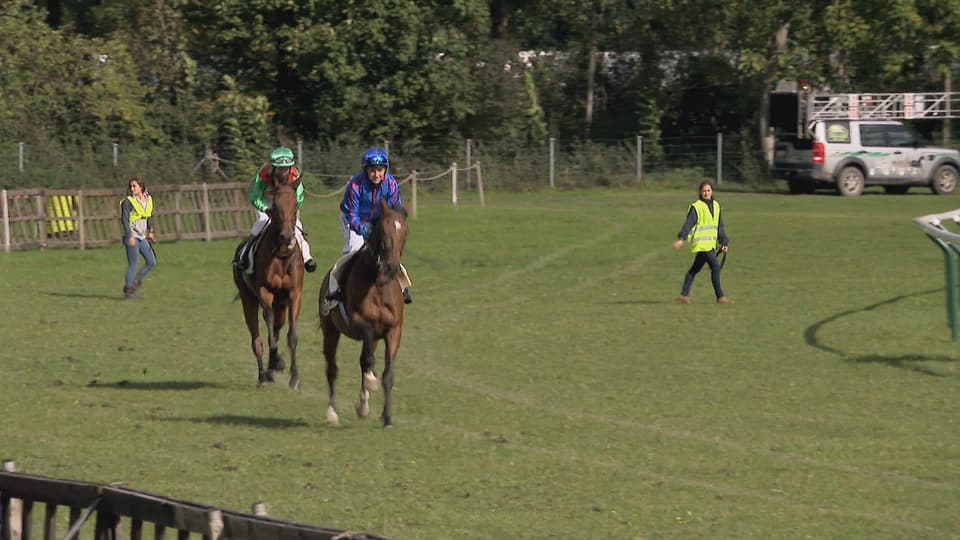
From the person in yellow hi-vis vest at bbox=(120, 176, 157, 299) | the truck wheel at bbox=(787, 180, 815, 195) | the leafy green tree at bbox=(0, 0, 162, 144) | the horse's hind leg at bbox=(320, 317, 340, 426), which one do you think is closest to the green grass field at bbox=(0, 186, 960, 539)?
the horse's hind leg at bbox=(320, 317, 340, 426)

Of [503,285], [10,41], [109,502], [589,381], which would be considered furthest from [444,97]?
[109,502]

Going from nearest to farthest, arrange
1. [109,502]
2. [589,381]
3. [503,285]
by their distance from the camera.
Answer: [109,502] → [589,381] → [503,285]

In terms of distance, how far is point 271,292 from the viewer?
1605 centimetres

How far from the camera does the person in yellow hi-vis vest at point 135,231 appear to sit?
24219 mm

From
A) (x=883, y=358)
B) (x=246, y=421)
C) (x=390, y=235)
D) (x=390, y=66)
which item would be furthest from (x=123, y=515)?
(x=390, y=66)

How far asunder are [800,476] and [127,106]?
44.8 metres

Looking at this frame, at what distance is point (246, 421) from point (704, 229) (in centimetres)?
1047

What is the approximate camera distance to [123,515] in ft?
21.8

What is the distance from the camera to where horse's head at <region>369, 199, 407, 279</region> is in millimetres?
12633

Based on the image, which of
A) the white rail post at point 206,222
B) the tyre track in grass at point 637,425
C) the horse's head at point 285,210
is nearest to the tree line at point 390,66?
the white rail post at point 206,222

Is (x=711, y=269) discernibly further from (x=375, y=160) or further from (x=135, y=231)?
(x=375, y=160)

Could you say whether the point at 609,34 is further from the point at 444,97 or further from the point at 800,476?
the point at 800,476

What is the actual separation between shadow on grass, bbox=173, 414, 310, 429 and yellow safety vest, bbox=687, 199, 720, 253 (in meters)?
10.1

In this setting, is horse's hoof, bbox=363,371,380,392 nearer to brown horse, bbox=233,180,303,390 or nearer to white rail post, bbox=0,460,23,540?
brown horse, bbox=233,180,303,390
